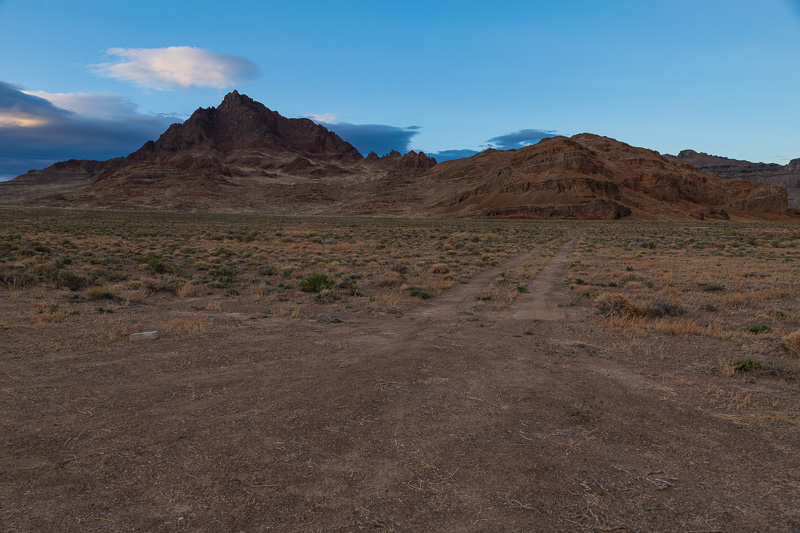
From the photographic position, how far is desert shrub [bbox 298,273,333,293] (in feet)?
47.7

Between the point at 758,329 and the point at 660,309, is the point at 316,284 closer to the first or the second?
the point at 660,309

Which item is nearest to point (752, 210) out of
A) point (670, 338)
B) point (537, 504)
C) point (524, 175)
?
point (524, 175)

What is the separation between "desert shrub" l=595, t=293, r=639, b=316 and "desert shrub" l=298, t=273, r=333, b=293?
27.7 feet

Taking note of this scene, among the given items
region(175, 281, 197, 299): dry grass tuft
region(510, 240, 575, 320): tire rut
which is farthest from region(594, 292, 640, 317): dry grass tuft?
region(175, 281, 197, 299): dry grass tuft

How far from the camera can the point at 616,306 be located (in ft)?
36.1

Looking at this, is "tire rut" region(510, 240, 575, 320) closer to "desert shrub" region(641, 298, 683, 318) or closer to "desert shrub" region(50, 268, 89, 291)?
"desert shrub" region(641, 298, 683, 318)

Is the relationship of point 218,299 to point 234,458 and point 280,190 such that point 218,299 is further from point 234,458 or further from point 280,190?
point 280,190

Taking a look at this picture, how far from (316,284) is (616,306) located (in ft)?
30.4

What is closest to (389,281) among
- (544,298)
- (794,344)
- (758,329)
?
(544,298)

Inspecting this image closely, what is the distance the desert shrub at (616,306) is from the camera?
10.7 m

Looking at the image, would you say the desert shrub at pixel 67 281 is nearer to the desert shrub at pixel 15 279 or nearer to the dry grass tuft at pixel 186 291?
the desert shrub at pixel 15 279

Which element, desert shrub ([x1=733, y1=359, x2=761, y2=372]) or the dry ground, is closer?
the dry ground

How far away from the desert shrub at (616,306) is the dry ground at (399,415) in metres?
0.05

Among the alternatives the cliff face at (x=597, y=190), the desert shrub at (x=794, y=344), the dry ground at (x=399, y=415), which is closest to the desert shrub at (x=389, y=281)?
the dry ground at (x=399, y=415)
